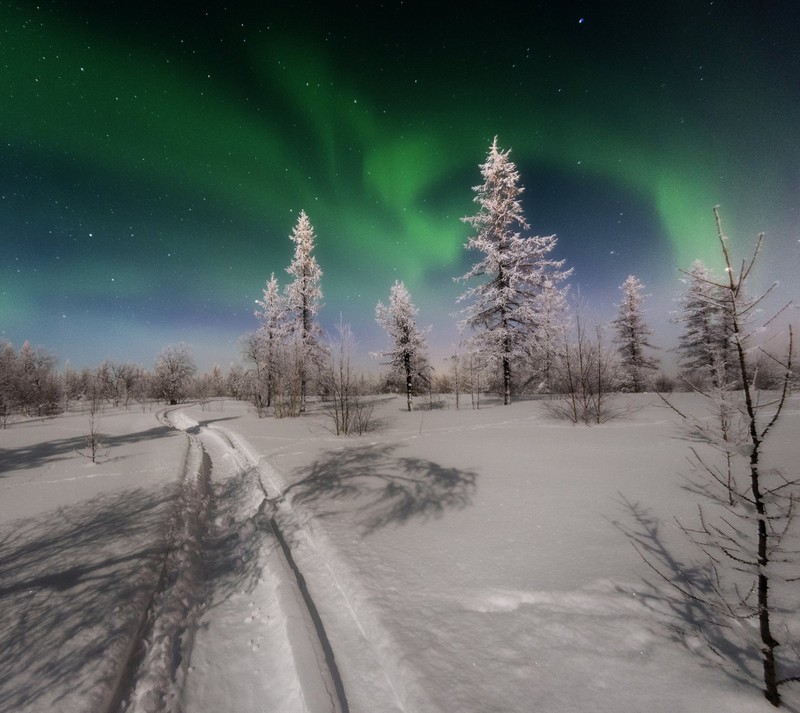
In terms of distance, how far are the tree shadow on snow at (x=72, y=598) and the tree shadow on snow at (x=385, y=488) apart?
225 centimetres

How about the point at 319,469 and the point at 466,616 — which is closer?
the point at 466,616

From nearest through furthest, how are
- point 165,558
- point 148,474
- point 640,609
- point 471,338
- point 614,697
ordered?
point 614,697 < point 640,609 < point 165,558 < point 148,474 < point 471,338

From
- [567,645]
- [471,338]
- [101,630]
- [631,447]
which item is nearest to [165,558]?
[101,630]

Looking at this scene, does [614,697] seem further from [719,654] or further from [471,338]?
[471,338]

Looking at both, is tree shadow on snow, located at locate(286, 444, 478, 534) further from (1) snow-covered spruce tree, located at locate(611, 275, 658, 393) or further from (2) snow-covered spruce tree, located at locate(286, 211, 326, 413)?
(1) snow-covered spruce tree, located at locate(611, 275, 658, 393)

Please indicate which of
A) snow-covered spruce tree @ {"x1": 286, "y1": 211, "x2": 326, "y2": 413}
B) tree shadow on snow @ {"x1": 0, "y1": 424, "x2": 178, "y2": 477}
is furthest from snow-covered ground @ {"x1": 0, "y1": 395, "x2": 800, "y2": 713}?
snow-covered spruce tree @ {"x1": 286, "y1": 211, "x2": 326, "y2": 413}

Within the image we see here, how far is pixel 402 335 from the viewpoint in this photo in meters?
25.8

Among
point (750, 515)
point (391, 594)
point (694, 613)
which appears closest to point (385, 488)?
point (391, 594)

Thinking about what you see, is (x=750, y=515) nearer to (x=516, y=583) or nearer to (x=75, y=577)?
(x=516, y=583)

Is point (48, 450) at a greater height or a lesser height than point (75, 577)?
lesser

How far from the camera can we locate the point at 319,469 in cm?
741

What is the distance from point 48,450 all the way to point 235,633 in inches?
553

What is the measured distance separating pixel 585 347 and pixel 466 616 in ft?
32.9

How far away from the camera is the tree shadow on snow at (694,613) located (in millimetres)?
2018
